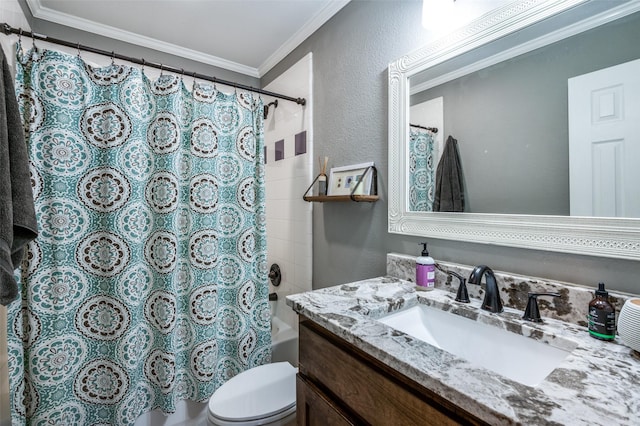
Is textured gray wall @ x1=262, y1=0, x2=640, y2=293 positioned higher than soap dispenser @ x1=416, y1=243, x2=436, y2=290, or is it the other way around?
textured gray wall @ x1=262, y1=0, x2=640, y2=293

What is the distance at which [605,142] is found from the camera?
73 centimetres

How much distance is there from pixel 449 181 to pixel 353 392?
30.9 inches

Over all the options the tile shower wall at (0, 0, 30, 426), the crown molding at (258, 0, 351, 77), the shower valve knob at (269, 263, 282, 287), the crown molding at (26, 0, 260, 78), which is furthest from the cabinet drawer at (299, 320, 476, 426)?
the crown molding at (26, 0, 260, 78)

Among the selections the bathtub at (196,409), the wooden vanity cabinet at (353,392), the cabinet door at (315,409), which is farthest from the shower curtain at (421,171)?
the bathtub at (196,409)

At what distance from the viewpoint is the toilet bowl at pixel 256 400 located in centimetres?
113

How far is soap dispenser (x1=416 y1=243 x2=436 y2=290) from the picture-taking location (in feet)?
3.41

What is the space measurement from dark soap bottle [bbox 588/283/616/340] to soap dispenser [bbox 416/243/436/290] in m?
0.43

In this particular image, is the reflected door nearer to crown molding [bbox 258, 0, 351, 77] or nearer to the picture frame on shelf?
the picture frame on shelf

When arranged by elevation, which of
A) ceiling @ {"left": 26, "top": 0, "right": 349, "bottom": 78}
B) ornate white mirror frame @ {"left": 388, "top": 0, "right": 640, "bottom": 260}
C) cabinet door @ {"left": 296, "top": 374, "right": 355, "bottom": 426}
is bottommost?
cabinet door @ {"left": 296, "top": 374, "right": 355, "bottom": 426}

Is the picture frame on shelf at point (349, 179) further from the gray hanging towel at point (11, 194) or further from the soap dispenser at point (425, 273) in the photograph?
the gray hanging towel at point (11, 194)

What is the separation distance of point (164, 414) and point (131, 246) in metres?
0.91

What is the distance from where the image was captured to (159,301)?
4.75ft

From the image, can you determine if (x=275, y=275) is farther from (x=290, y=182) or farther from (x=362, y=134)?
(x=362, y=134)

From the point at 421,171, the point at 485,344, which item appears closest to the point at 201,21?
the point at 421,171
